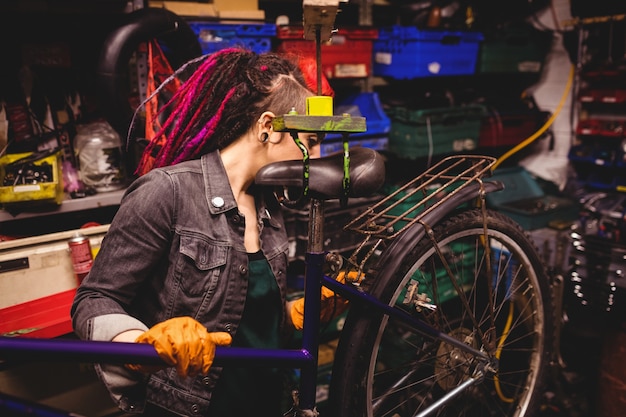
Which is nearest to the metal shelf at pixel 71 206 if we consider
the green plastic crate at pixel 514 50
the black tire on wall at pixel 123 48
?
the black tire on wall at pixel 123 48

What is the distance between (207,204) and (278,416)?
27.8 inches

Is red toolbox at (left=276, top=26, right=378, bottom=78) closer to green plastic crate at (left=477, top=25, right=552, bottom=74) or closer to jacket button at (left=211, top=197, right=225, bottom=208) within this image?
green plastic crate at (left=477, top=25, right=552, bottom=74)

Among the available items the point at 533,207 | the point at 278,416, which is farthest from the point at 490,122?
the point at 278,416

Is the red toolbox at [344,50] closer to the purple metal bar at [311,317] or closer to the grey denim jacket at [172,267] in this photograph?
the grey denim jacket at [172,267]

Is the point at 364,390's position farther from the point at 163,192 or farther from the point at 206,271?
the point at 163,192

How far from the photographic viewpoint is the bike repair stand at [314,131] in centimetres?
97

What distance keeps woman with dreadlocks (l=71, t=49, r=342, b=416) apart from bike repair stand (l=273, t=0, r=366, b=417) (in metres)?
0.19

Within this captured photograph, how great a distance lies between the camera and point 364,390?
1272mm

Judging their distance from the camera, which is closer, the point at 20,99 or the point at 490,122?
the point at 20,99

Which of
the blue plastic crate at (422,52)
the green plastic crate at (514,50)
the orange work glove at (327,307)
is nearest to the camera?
the orange work glove at (327,307)

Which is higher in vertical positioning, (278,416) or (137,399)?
(137,399)

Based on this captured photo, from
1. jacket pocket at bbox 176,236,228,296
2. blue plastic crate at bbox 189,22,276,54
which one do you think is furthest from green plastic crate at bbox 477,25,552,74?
jacket pocket at bbox 176,236,228,296

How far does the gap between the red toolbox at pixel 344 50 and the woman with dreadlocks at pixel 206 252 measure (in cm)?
94

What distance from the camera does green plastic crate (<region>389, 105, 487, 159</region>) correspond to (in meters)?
2.56
